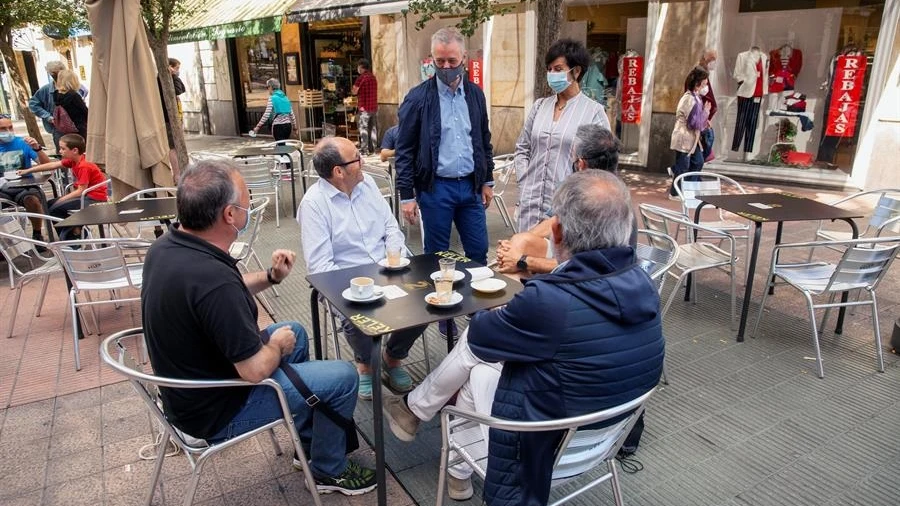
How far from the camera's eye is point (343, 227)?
3.14 meters

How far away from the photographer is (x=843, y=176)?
8219 mm

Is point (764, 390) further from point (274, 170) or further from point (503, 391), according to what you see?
point (274, 170)

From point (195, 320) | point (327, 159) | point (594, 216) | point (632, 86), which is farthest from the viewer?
point (632, 86)

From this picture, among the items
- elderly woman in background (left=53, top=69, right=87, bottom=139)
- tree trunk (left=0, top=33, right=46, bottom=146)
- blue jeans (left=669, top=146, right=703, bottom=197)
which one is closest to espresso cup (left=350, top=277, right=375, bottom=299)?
blue jeans (left=669, top=146, right=703, bottom=197)

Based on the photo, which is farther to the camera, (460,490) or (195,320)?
(460,490)

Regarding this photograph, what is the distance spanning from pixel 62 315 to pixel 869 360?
219 inches

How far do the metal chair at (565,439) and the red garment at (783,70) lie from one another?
8.70 m

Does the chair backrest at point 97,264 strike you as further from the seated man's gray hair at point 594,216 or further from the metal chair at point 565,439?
the seated man's gray hair at point 594,216

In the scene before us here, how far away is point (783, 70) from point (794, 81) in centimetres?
24

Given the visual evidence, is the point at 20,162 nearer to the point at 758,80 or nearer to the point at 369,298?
the point at 369,298

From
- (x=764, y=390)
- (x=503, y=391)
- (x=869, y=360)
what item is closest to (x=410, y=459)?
(x=503, y=391)

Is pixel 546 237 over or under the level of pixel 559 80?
under

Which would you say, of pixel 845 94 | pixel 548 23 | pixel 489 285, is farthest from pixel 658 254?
pixel 845 94

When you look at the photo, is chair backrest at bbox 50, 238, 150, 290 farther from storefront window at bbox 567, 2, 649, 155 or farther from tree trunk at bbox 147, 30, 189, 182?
storefront window at bbox 567, 2, 649, 155
